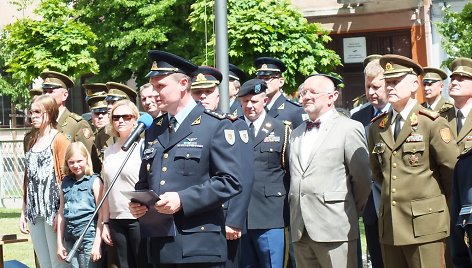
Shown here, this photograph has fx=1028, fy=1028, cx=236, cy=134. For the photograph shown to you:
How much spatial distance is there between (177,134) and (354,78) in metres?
21.8

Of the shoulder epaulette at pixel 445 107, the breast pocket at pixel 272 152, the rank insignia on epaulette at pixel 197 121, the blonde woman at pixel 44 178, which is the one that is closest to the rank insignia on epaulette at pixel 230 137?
the rank insignia on epaulette at pixel 197 121

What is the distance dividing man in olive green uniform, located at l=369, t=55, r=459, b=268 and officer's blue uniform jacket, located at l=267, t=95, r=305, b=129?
87.9 inches

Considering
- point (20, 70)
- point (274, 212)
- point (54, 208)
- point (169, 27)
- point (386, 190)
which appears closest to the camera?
point (386, 190)

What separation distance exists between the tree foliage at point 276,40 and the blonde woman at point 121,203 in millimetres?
7552

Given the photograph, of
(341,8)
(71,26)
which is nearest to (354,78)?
(341,8)

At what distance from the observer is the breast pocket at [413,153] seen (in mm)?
7430

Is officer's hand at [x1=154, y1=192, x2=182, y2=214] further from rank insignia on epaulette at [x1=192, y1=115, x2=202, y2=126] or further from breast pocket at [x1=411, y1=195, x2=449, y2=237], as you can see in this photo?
breast pocket at [x1=411, y1=195, x2=449, y2=237]

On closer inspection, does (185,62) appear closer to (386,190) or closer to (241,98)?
(386,190)

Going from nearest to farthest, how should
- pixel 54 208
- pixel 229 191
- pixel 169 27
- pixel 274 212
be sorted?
pixel 229 191, pixel 274 212, pixel 54 208, pixel 169 27

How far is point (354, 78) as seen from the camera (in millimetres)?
28109

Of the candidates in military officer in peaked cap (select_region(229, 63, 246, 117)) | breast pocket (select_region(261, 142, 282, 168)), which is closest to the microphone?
breast pocket (select_region(261, 142, 282, 168))

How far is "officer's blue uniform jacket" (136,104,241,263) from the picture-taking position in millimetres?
6430

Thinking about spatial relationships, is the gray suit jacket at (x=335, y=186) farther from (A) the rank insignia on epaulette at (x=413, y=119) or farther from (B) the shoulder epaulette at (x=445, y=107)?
(B) the shoulder epaulette at (x=445, y=107)

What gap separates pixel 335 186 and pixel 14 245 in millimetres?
8328
